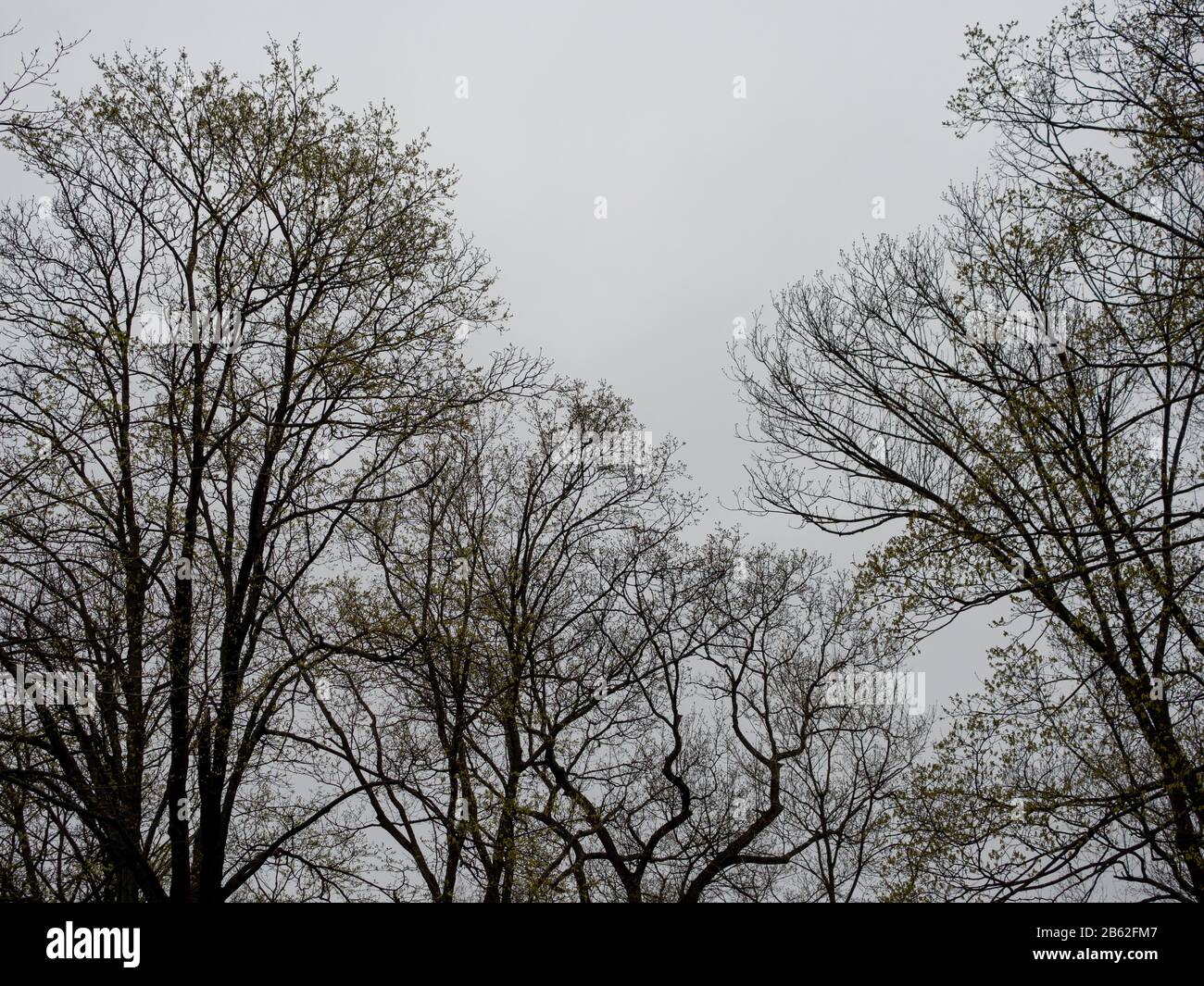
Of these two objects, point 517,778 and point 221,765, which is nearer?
point 221,765

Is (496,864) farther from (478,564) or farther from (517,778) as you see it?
(478,564)

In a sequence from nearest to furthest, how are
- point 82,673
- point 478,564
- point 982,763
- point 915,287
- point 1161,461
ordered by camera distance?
point 82,673 → point 982,763 → point 1161,461 → point 915,287 → point 478,564

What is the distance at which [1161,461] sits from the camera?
13.4 meters

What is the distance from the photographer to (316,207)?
14148 mm
